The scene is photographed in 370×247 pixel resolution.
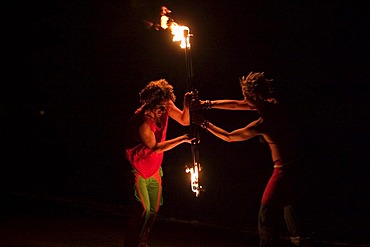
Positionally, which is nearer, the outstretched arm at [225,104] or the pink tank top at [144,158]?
the pink tank top at [144,158]

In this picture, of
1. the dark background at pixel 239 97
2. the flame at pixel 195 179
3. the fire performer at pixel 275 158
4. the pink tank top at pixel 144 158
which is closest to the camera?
the fire performer at pixel 275 158

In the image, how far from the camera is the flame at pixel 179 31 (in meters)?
7.20

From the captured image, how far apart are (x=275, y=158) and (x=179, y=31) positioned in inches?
76.2

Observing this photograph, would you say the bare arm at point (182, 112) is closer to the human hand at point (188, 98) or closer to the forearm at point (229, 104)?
the human hand at point (188, 98)

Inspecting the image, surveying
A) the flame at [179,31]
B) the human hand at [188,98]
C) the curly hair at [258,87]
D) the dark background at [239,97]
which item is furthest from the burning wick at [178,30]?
the dark background at [239,97]

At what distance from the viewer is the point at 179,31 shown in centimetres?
729

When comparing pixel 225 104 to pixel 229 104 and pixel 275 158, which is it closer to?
pixel 229 104

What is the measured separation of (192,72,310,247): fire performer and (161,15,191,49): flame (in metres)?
0.94

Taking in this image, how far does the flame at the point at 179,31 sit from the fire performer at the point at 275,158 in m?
0.94

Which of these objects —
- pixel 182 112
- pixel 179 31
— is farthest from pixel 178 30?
pixel 182 112

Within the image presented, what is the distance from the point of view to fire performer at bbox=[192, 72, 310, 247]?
6.51m

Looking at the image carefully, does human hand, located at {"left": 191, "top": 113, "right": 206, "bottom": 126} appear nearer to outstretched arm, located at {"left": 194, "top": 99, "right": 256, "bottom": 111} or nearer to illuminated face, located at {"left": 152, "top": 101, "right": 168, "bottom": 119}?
outstretched arm, located at {"left": 194, "top": 99, "right": 256, "bottom": 111}

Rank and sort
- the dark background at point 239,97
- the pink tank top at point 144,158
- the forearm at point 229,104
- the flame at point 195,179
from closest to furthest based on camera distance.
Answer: the flame at point 195,179 → the pink tank top at point 144,158 → the forearm at point 229,104 → the dark background at point 239,97

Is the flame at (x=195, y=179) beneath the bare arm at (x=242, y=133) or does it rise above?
beneath
